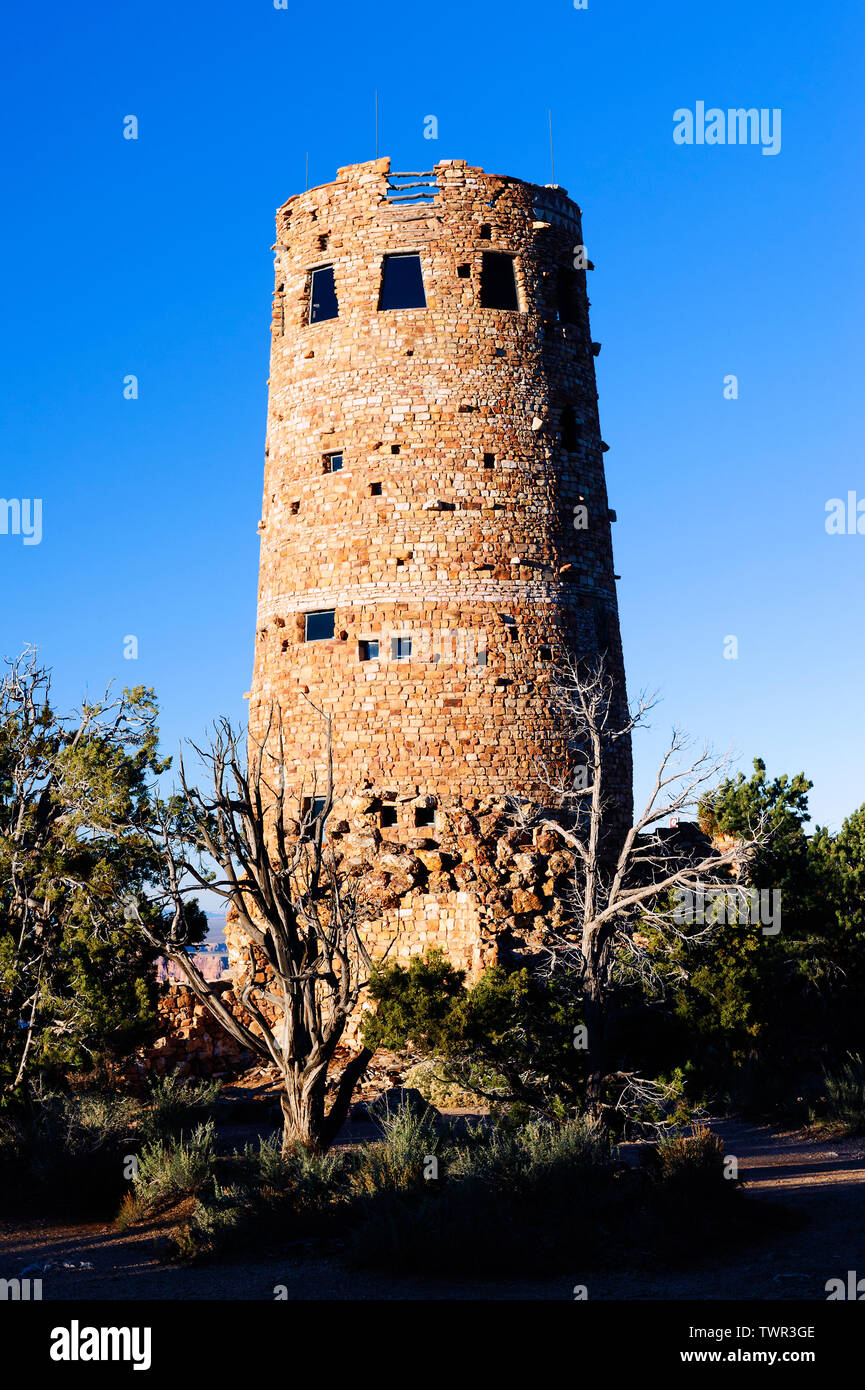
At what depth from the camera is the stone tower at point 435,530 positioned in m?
23.7

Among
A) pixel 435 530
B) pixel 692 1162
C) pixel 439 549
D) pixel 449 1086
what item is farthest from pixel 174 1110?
pixel 435 530

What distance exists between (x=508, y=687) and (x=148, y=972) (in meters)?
9.12

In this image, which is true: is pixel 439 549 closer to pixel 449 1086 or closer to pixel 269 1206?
pixel 449 1086

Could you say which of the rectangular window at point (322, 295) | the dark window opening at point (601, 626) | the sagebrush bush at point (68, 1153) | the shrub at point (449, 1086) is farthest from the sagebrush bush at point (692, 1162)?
the rectangular window at point (322, 295)

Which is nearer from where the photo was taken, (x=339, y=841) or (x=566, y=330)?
(x=339, y=841)

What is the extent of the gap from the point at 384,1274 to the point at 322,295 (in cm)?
2114

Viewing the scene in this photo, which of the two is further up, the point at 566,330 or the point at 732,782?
the point at 566,330

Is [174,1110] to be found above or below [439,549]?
below

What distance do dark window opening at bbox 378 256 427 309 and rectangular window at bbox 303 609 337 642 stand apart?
6.71m

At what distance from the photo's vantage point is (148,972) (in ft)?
62.6

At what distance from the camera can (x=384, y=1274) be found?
12.0 meters

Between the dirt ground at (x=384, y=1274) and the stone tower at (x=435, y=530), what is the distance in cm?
947
